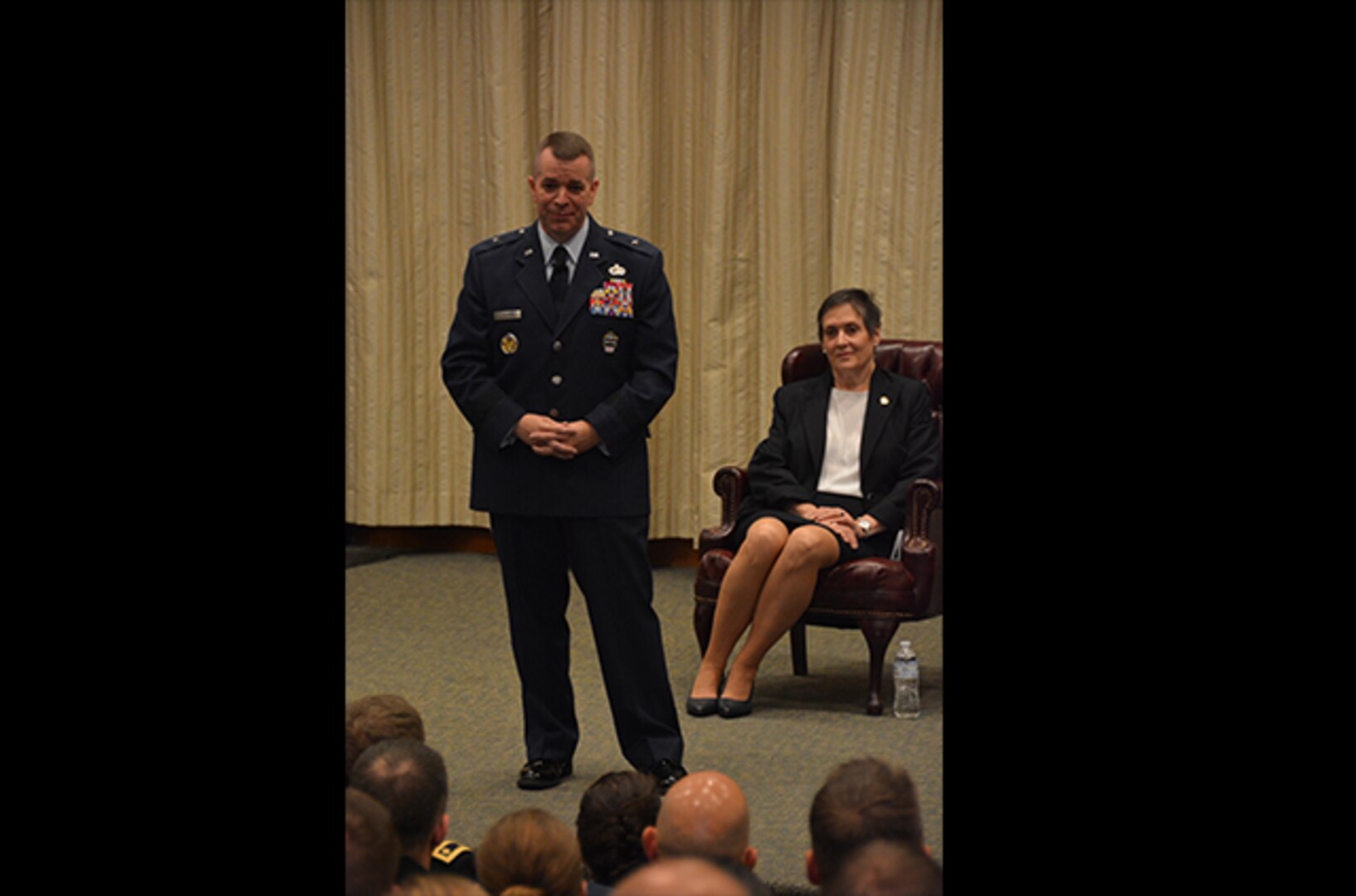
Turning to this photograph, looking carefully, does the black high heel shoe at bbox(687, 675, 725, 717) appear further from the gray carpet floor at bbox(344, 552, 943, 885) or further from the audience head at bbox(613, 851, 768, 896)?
the audience head at bbox(613, 851, 768, 896)

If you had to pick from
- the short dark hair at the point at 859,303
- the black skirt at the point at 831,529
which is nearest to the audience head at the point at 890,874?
the black skirt at the point at 831,529

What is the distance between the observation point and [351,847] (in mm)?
1449

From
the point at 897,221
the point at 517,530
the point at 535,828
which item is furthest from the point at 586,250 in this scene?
the point at 897,221

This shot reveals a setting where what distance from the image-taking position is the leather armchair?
4402mm

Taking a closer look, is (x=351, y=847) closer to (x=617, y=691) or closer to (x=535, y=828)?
(x=535, y=828)

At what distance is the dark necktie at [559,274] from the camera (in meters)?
3.41

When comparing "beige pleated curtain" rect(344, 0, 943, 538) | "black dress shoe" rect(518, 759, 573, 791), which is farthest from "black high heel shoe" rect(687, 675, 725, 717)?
"beige pleated curtain" rect(344, 0, 943, 538)

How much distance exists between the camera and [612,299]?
3.40 m

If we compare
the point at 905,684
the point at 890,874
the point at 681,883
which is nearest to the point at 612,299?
the point at 905,684

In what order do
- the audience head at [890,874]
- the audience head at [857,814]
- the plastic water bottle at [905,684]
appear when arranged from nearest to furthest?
1. the audience head at [890,874]
2. the audience head at [857,814]
3. the plastic water bottle at [905,684]

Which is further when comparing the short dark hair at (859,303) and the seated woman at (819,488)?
the short dark hair at (859,303)

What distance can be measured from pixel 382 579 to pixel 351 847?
531 cm

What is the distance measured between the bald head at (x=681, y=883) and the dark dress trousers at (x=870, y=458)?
3.37 m

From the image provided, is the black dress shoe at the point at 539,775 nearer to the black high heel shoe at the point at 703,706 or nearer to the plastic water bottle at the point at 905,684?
the black high heel shoe at the point at 703,706
